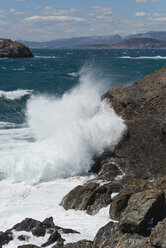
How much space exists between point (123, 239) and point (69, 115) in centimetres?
1097

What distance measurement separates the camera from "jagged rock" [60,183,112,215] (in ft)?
31.9

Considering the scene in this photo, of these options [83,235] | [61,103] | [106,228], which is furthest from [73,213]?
[61,103]

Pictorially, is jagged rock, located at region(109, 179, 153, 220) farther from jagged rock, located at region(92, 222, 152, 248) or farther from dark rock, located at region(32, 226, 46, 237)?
dark rock, located at region(32, 226, 46, 237)

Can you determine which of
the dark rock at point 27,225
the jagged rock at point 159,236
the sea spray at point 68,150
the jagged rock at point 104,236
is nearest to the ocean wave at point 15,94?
the sea spray at point 68,150

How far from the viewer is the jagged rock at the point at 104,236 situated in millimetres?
6773

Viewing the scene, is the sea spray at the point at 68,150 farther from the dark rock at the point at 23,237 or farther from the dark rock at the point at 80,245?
the dark rock at the point at 80,245

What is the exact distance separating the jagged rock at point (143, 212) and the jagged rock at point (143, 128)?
3886 millimetres

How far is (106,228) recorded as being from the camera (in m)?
7.55

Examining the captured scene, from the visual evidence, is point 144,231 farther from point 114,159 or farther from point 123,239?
point 114,159

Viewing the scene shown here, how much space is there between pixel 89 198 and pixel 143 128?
13.3ft

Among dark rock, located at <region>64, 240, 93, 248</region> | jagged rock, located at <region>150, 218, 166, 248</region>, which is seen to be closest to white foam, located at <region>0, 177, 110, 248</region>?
dark rock, located at <region>64, 240, 93, 248</region>

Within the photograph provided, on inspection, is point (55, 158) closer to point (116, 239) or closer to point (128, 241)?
point (116, 239)

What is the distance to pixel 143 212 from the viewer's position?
22.5ft

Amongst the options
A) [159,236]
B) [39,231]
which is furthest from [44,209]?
[159,236]
